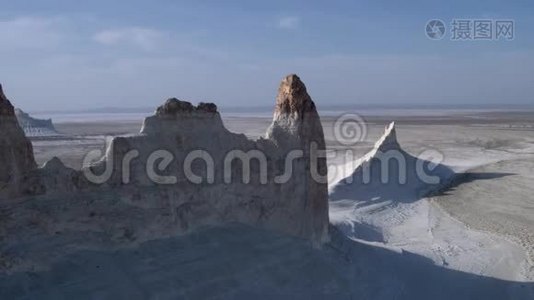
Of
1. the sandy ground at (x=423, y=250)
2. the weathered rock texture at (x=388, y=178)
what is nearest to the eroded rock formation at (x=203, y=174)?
the sandy ground at (x=423, y=250)

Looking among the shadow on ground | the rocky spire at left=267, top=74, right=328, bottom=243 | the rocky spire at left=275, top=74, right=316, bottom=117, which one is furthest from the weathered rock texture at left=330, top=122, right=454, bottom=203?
the rocky spire at left=275, top=74, right=316, bottom=117

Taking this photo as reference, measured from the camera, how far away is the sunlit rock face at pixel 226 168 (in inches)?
316

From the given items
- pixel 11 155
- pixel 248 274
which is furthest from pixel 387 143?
pixel 11 155

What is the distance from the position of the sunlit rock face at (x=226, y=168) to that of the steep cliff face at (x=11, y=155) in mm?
1010

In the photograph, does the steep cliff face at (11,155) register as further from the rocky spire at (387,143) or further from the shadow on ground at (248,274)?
the rocky spire at (387,143)

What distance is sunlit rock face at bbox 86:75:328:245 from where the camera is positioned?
804 centimetres

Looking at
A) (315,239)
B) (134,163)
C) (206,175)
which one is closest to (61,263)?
(134,163)

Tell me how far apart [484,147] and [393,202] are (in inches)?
856

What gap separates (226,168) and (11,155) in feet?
11.2

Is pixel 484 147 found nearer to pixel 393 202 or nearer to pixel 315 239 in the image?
pixel 393 202

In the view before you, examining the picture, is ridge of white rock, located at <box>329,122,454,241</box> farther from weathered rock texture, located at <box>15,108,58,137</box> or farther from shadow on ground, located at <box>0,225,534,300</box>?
weathered rock texture, located at <box>15,108,58,137</box>

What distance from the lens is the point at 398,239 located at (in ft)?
46.7

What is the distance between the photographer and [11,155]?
696 cm

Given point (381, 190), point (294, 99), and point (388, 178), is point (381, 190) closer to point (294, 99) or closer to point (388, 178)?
point (388, 178)
